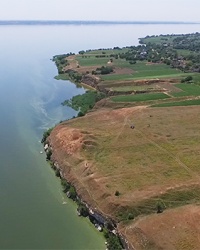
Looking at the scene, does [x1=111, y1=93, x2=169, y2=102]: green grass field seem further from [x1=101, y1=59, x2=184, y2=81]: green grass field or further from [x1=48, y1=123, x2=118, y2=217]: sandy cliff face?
[x1=101, y1=59, x2=184, y2=81]: green grass field

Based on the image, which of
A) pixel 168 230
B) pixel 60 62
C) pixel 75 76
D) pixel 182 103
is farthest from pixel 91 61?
pixel 168 230

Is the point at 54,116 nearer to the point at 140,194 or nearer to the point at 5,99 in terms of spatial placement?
the point at 5,99

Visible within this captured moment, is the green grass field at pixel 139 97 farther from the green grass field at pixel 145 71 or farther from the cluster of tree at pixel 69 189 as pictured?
the cluster of tree at pixel 69 189

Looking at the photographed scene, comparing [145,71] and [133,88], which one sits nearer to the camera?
[133,88]

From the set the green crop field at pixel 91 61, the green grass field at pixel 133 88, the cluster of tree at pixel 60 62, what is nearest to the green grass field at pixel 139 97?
the green grass field at pixel 133 88

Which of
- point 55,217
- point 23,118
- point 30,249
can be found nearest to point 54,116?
point 23,118

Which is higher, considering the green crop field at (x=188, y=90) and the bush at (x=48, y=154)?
the bush at (x=48, y=154)

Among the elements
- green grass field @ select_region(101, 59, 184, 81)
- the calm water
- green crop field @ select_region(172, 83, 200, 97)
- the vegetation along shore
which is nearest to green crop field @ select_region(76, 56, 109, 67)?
green grass field @ select_region(101, 59, 184, 81)

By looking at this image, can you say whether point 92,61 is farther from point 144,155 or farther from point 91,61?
point 144,155
